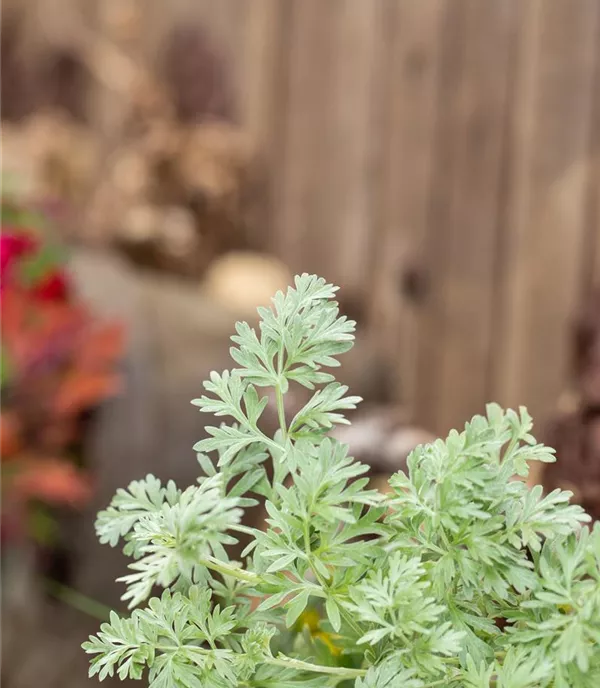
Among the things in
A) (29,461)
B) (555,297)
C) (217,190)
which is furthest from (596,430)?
(217,190)

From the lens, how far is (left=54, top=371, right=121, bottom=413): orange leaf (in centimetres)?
121

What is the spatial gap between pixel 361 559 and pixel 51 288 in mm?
935

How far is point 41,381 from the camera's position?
123 centimetres

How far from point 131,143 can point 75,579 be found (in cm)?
125

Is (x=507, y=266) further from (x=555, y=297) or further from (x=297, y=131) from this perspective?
(x=297, y=131)

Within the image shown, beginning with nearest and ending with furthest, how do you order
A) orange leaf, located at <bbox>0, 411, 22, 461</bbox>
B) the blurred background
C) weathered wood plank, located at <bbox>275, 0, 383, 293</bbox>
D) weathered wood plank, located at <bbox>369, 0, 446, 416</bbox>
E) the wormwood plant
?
the wormwood plant, orange leaf, located at <bbox>0, 411, 22, 461</bbox>, the blurred background, weathered wood plank, located at <bbox>369, 0, 446, 416</bbox>, weathered wood plank, located at <bbox>275, 0, 383, 293</bbox>

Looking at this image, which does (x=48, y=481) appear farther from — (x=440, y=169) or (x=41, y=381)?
(x=440, y=169)

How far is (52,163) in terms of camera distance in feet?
6.86

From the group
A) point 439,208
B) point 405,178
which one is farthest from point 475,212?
point 405,178

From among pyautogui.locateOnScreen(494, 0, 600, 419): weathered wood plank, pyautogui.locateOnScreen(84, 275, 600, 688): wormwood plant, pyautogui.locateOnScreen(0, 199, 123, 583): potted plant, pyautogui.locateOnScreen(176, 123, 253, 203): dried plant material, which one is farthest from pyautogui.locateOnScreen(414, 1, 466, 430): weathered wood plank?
pyautogui.locateOnScreen(84, 275, 600, 688): wormwood plant

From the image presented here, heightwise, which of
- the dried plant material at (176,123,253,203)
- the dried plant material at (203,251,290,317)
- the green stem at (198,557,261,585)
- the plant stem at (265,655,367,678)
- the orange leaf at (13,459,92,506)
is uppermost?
the dried plant material at (176,123,253,203)

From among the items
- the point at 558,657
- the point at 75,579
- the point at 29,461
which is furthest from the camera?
the point at 75,579

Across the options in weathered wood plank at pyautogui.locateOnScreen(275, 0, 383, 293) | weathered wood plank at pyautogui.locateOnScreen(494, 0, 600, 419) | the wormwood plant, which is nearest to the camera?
the wormwood plant

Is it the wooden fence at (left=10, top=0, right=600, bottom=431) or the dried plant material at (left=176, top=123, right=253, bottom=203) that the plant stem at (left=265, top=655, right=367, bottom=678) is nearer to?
the wooden fence at (left=10, top=0, right=600, bottom=431)
